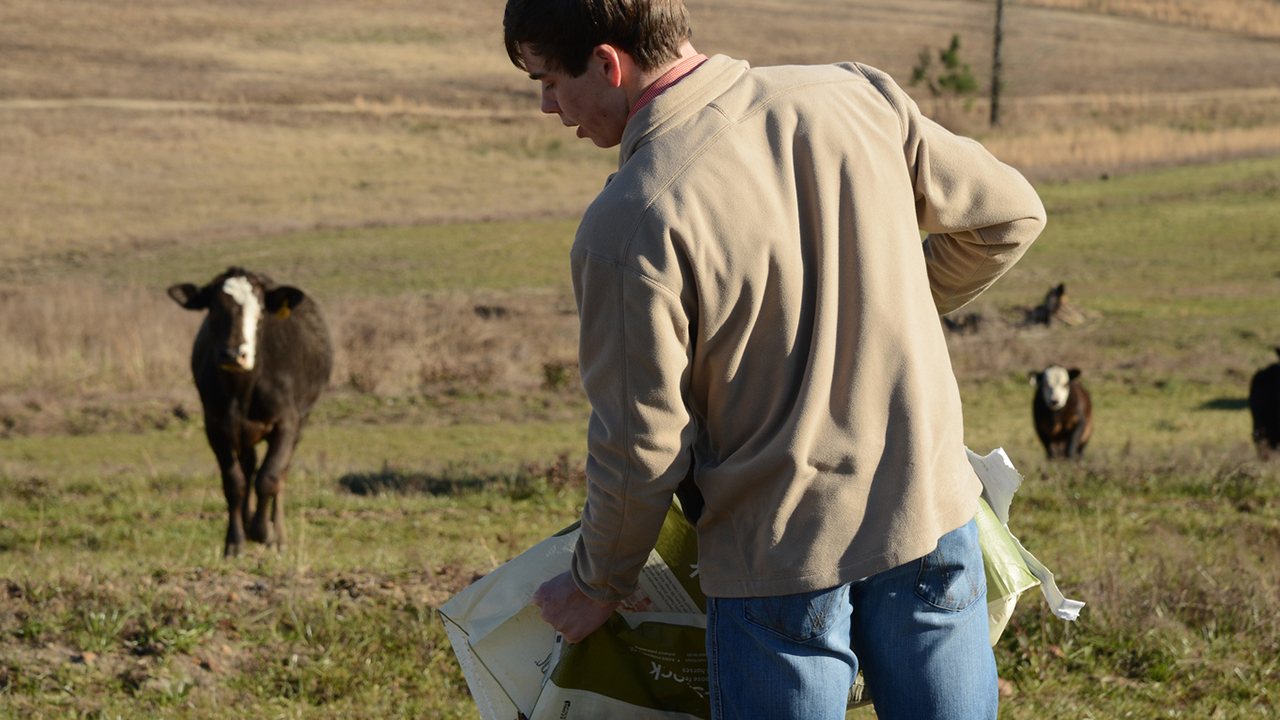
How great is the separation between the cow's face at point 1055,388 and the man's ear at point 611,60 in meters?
10.6

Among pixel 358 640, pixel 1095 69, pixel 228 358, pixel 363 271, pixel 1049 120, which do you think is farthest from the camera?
pixel 1095 69

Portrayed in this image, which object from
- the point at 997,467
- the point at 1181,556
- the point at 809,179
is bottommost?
the point at 1181,556

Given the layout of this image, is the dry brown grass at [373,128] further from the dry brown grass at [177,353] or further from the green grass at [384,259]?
the green grass at [384,259]

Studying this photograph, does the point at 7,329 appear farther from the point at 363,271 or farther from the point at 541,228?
the point at 541,228

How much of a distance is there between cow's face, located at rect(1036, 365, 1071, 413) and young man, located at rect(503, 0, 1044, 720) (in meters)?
10.2

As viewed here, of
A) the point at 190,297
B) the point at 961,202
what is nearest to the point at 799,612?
the point at 961,202

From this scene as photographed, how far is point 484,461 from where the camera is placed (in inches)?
432

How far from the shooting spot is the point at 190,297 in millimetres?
7891

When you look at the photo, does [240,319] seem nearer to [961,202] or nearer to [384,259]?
[961,202]

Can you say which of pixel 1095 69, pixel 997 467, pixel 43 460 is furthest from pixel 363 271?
pixel 1095 69

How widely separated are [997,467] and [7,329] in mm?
17605

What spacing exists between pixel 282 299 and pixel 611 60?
21.2 ft

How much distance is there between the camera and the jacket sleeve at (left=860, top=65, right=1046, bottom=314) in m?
2.12

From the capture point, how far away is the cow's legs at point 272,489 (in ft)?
24.5
